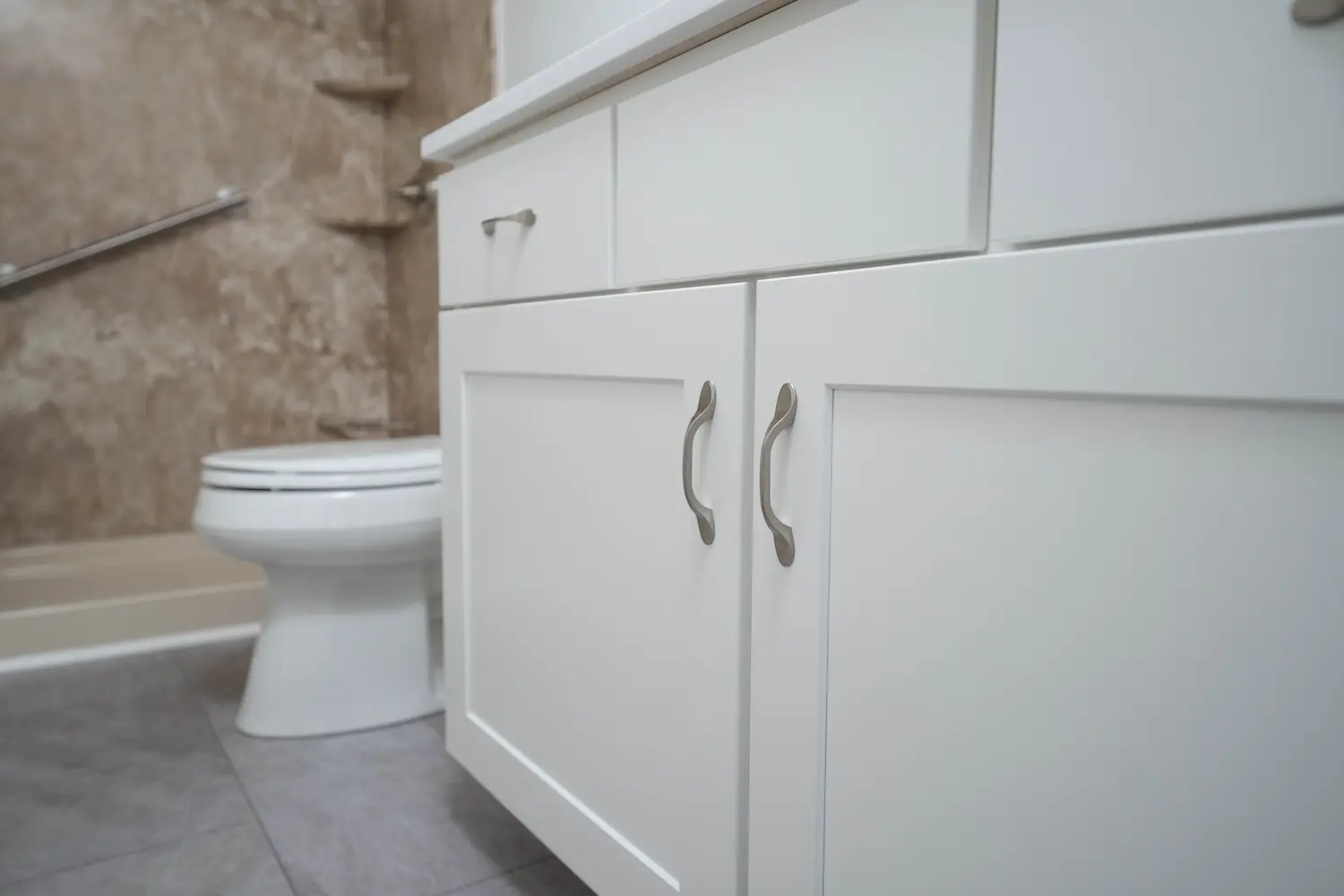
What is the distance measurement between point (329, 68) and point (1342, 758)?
8.58 ft

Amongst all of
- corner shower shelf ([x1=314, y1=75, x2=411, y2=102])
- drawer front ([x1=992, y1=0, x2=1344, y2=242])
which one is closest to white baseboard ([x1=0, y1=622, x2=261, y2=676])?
corner shower shelf ([x1=314, y1=75, x2=411, y2=102])

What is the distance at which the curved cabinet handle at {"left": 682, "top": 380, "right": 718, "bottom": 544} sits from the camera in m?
0.65

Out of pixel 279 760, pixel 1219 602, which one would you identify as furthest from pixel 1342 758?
pixel 279 760

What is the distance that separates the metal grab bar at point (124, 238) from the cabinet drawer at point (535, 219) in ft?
4.74

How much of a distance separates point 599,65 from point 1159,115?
0.48 m

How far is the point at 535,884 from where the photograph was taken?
1.04 m

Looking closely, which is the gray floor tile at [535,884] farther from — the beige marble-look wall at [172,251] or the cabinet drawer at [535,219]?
the beige marble-look wall at [172,251]

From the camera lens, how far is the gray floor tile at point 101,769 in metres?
1.12

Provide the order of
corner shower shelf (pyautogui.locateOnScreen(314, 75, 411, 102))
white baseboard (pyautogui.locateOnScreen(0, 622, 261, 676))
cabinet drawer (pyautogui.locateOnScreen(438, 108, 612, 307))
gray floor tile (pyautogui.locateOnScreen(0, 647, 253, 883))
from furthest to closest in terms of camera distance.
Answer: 1. corner shower shelf (pyautogui.locateOnScreen(314, 75, 411, 102))
2. white baseboard (pyautogui.locateOnScreen(0, 622, 261, 676))
3. gray floor tile (pyautogui.locateOnScreen(0, 647, 253, 883))
4. cabinet drawer (pyautogui.locateOnScreen(438, 108, 612, 307))

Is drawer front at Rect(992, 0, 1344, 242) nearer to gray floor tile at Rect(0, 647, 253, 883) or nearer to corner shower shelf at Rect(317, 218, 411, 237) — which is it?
gray floor tile at Rect(0, 647, 253, 883)

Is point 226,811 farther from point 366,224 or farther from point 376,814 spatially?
point 366,224

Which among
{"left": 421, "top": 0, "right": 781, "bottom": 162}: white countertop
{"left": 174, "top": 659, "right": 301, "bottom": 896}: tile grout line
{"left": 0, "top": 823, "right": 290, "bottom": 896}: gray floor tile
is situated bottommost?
{"left": 0, "top": 823, "right": 290, "bottom": 896}: gray floor tile

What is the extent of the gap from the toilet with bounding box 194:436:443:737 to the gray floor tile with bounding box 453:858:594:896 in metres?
0.51

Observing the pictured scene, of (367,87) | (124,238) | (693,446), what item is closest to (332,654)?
(693,446)
